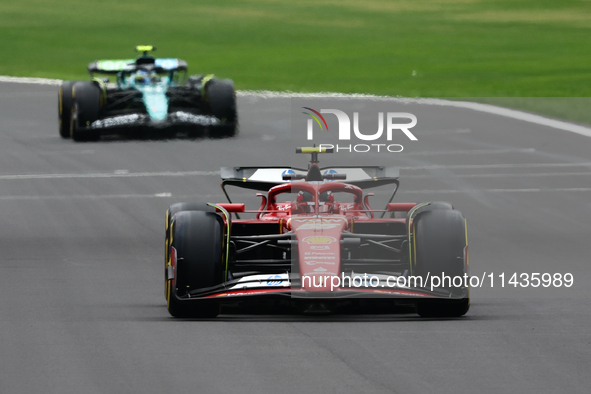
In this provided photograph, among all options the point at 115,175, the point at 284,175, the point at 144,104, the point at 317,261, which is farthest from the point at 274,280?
the point at 144,104

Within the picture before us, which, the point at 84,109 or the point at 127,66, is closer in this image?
the point at 84,109

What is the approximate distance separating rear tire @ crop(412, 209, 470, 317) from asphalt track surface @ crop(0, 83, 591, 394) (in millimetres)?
145

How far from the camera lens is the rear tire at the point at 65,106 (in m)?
26.6

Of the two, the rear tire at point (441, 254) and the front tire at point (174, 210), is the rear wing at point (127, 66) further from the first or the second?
the rear tire at point (441, 254)

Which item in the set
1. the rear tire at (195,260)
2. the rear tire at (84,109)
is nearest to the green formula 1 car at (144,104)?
the rear tire at (84,109)

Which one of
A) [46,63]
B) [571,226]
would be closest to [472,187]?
[571,226]

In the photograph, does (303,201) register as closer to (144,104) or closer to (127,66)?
(144,104)

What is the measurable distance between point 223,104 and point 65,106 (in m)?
3.26

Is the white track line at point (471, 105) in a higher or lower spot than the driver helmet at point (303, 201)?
lower

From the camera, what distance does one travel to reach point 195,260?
10.1 meters

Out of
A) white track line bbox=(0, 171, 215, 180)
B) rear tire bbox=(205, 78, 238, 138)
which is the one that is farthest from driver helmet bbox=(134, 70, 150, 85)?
white track line bbox=(0, 171, 215, 180)

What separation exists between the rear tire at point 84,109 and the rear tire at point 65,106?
12.4 inches

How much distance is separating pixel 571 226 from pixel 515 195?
3.02 meters

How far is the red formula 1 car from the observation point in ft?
32.4
